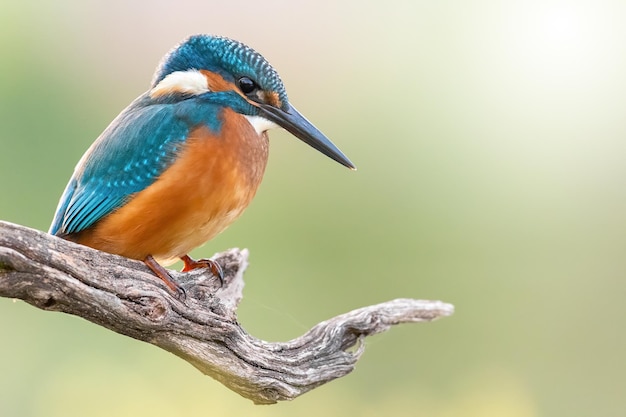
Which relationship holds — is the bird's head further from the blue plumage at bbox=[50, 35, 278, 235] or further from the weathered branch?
the weathered branch

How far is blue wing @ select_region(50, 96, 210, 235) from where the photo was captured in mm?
1666

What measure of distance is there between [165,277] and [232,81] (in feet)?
1.52

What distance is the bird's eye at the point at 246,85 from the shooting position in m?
1.77

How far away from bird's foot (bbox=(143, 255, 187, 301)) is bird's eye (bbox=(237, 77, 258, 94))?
16.6 inches

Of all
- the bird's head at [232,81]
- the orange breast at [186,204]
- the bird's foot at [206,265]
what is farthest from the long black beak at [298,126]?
the bird's foot at [206,265]

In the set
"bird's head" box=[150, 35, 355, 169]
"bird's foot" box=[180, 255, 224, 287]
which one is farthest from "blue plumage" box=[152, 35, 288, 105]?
"bird's foot" box=[180, 255, 224, 287]

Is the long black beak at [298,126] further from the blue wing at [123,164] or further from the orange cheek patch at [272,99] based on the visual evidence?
the blue wing at [123,164]

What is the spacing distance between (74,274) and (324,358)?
0.66m

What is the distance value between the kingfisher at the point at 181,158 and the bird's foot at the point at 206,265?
14 cm

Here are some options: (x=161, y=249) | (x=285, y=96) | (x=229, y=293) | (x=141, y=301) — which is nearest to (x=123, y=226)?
(x=161, y=249)

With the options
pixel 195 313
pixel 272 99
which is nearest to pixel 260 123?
pixel 272 99

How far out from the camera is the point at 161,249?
168 centimetres

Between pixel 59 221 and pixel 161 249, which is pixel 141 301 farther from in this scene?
pixel 59 221

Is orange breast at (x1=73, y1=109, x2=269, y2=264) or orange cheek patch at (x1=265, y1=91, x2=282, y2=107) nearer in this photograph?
orange breast at (x1=73, y1=109, x2=269, y2=264)
